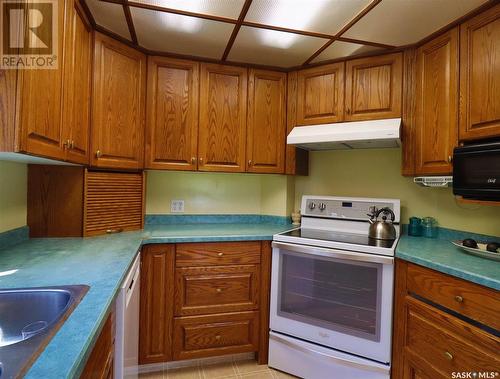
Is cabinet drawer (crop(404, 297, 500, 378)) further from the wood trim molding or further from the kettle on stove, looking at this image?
the wood trim molding

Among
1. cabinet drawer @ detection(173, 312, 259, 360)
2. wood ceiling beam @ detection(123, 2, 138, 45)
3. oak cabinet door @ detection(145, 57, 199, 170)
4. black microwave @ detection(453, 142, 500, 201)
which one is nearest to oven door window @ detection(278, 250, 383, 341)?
cabinet drawer @ detection(173, 312, 259, 360)

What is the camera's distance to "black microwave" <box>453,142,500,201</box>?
1326 millimetres

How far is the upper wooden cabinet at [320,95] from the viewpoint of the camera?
2053 mm

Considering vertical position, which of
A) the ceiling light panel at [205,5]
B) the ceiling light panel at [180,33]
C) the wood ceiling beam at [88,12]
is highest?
the ceiling light panel at [180,33]

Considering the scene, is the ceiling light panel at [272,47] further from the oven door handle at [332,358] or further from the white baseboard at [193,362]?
the white baseboard at [193,362]

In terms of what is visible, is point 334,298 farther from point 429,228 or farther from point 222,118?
point 222,118

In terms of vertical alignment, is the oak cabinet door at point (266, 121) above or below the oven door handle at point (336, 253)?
above

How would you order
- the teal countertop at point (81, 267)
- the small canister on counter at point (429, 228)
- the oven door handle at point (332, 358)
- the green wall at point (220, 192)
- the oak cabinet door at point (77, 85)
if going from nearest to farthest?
the teal countertop at point (81, 267)
the oak cabinet door at point (77, 85)
the oven door handle at point (332, 358)
the small canister on counter at point (429, 228)
the green wall at point (220, 192)

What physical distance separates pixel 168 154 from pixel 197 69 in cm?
67

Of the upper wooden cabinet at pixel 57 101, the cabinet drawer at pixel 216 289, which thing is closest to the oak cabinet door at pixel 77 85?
the upper wooden cabinet at pixel 57 101

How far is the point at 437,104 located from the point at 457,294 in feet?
3.60

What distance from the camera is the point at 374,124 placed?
73.2 inches

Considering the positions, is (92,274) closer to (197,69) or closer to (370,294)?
(370,294)

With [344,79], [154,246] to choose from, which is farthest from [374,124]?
[154,246]
